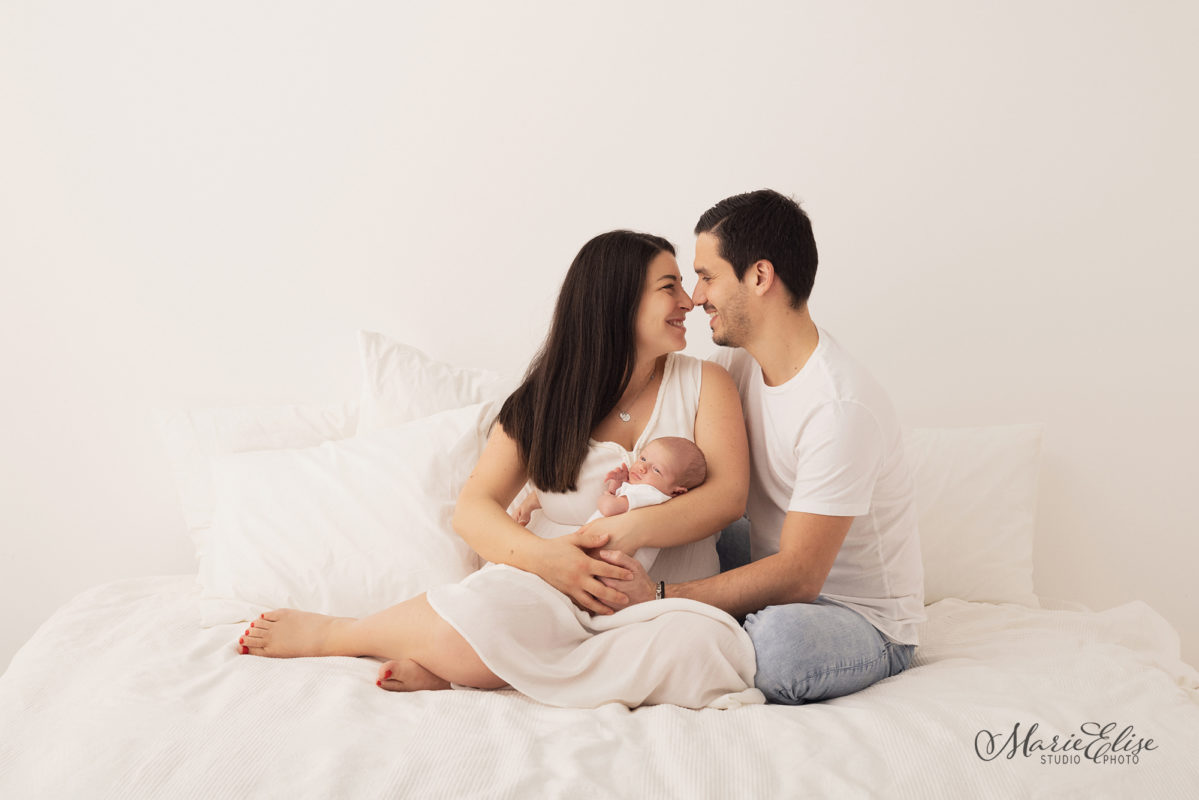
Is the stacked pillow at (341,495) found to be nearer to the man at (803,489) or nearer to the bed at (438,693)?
the bed at (438,693)

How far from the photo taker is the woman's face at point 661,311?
1.84 metres

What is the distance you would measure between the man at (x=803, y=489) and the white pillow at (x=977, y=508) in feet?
1.37

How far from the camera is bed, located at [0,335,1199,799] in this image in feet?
3.53

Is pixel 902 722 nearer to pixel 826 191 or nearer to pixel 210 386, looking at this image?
pixel 826 191

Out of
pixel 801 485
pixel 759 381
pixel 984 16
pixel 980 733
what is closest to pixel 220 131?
pixel 759 381

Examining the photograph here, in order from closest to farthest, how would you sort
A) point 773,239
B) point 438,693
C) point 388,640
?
point 438,693
point 388,640
point 773,239

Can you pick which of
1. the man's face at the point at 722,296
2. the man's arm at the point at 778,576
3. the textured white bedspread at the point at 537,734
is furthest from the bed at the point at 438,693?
the man's face at the point at 722,296

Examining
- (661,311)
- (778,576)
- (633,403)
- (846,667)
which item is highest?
(661,311)

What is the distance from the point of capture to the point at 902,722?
1.22 m

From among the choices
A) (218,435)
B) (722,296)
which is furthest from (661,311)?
(218,435)

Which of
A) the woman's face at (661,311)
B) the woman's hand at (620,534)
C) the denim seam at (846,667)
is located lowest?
the denim seam at (846,667)

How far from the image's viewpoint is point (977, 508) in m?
2.13

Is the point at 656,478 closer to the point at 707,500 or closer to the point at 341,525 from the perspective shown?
the point at 707,500

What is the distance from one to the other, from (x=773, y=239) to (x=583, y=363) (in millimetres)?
489
